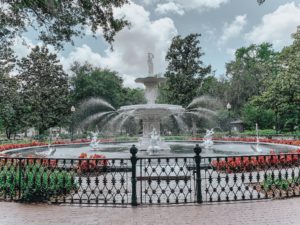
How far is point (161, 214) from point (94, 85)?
43.8 m

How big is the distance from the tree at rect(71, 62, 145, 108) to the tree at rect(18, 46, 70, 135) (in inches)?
126

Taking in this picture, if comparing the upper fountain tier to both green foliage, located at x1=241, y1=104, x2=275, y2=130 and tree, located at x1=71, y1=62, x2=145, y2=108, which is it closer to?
green foliage, located at x1=241, y1=104, x2=275, y2=130

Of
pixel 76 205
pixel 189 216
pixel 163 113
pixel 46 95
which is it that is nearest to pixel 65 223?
pixel 76 205

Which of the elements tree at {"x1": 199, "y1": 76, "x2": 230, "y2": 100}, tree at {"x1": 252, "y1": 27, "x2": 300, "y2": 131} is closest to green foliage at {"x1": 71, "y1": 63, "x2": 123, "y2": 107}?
tree at {"x1": 199, "y1": 76, "x2": 230, "y2": 100}

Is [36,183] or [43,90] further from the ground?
[43,90]

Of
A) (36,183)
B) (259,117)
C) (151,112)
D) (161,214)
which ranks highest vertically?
(259,117)

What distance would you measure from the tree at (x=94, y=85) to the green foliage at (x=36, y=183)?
4129cm

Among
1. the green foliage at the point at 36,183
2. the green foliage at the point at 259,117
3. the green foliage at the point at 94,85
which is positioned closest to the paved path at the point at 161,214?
the green foliage at the point at 36,183

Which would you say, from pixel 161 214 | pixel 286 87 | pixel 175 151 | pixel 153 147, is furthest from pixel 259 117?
pixel 161 214

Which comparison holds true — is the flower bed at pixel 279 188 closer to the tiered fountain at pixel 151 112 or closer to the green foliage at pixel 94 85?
the tiered fountain at pixel 151 112

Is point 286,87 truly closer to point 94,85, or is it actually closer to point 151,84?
point 151,84

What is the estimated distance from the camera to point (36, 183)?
6.91 meters

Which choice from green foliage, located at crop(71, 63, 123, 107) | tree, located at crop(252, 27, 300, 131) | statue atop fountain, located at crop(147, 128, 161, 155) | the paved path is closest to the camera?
the paved path

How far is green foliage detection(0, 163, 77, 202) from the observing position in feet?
22.6
